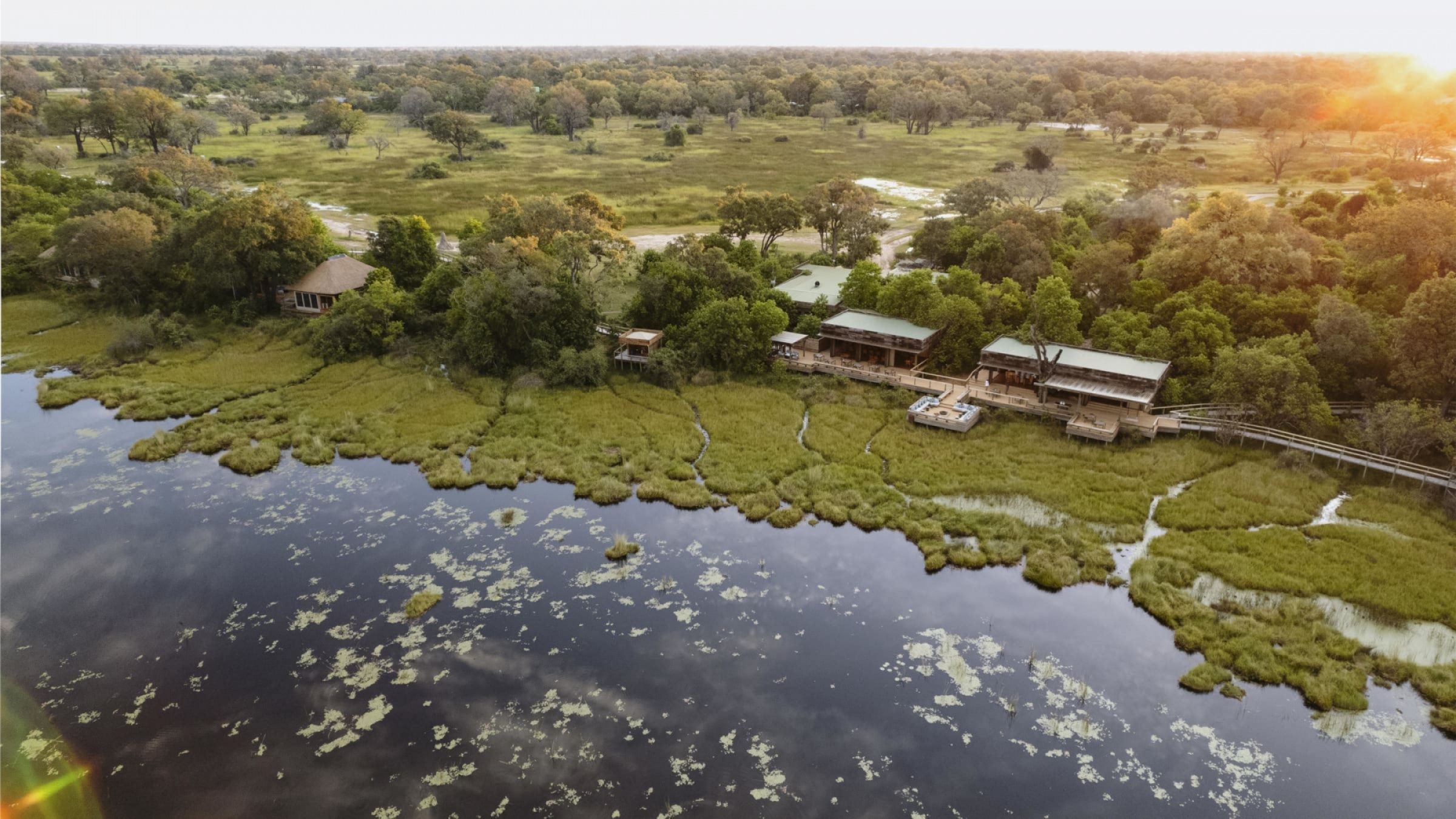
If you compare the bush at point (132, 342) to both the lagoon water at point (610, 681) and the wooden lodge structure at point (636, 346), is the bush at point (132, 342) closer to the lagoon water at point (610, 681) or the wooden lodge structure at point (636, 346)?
the lagoon water at point (610, 681)

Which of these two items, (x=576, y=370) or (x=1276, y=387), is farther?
(x=576, y=370)

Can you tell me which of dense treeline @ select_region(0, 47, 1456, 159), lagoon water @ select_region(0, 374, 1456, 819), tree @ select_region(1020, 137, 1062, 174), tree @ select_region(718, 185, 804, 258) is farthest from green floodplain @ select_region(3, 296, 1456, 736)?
dense treeline @ select_region(0, 47, 1456, 159)

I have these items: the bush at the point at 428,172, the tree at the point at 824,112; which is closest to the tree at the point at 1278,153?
the tree at the point at 824,112

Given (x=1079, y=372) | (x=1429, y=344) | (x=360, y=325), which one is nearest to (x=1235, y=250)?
(x=1429, y=344)

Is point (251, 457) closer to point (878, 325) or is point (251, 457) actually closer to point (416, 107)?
point (878, 325)

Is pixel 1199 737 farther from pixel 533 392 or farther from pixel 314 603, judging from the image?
pixel 533 392
